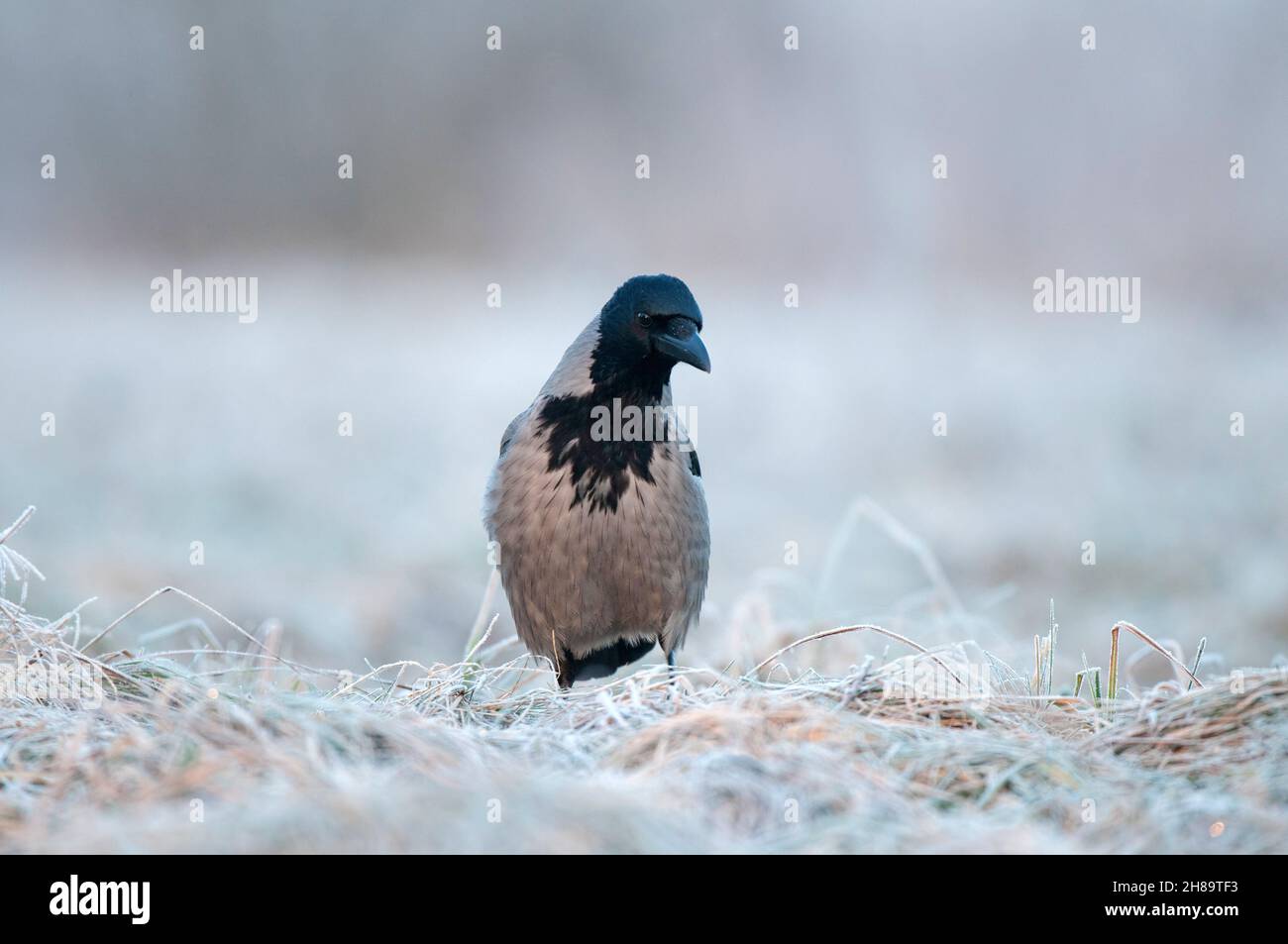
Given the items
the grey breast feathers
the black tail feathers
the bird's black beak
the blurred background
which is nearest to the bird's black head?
the bird's black beak

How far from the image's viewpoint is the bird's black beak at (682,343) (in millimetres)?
5105

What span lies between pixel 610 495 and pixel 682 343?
68 cm

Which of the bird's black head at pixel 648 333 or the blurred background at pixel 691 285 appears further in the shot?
the blurred background at pixel 691 285

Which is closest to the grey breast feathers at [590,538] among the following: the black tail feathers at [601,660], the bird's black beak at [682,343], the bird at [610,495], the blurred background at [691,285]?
the bird at [610,495]

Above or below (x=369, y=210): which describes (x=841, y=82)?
above

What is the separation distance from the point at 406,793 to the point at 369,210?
675 inches

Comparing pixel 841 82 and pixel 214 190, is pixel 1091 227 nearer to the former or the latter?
pixel 841 82

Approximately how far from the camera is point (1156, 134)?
16719mm

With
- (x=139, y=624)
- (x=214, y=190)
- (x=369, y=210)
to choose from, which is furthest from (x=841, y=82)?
(x=139, y=624)

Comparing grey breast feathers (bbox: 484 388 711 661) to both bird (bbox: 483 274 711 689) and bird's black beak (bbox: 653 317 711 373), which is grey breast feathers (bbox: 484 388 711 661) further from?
bird's black beak (bbox: 653 317 711 373)

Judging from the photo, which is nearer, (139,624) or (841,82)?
(139,624)

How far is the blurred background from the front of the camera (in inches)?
403

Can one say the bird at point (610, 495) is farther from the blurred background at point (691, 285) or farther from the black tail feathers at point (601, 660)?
the blurred background at point (691, 285)

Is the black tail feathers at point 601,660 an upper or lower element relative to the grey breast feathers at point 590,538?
lower
